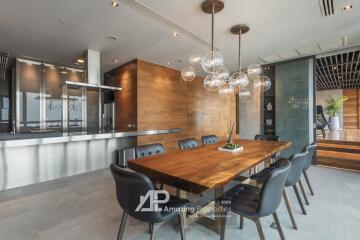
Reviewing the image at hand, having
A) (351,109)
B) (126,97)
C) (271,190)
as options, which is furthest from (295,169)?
(351,109)

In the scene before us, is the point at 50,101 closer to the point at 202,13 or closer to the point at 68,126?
the point at 68,126

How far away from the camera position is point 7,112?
18.5 ft

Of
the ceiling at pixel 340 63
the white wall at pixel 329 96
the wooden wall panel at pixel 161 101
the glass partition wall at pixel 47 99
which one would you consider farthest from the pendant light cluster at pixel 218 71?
the white wall at pixel 329 96

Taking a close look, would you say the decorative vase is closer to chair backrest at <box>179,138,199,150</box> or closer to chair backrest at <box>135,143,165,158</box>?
chair backrest at <box>179,138,199,150</box>

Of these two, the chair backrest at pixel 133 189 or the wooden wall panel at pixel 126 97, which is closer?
the chair backrest at pixel 133 189

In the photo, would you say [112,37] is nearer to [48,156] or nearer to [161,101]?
[161,101]

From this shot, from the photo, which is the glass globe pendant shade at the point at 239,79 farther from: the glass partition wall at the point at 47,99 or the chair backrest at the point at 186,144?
the glass partition wall at the point at 47,99

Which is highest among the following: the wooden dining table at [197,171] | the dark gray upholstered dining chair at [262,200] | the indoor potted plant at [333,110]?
the indoor potted plant at [333,110]

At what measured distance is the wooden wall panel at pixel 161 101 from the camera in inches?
191

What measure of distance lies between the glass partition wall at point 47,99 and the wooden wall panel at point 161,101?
5.69 ft

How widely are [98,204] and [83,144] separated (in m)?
1.54

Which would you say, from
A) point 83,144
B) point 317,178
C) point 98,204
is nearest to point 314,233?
point 317,178

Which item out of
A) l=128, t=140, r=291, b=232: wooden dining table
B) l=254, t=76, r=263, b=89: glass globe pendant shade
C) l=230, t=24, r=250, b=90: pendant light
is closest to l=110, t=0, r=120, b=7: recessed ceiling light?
l=230, t=24, r=250, b=90: pendant light

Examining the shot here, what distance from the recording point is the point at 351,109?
37.8 ft
